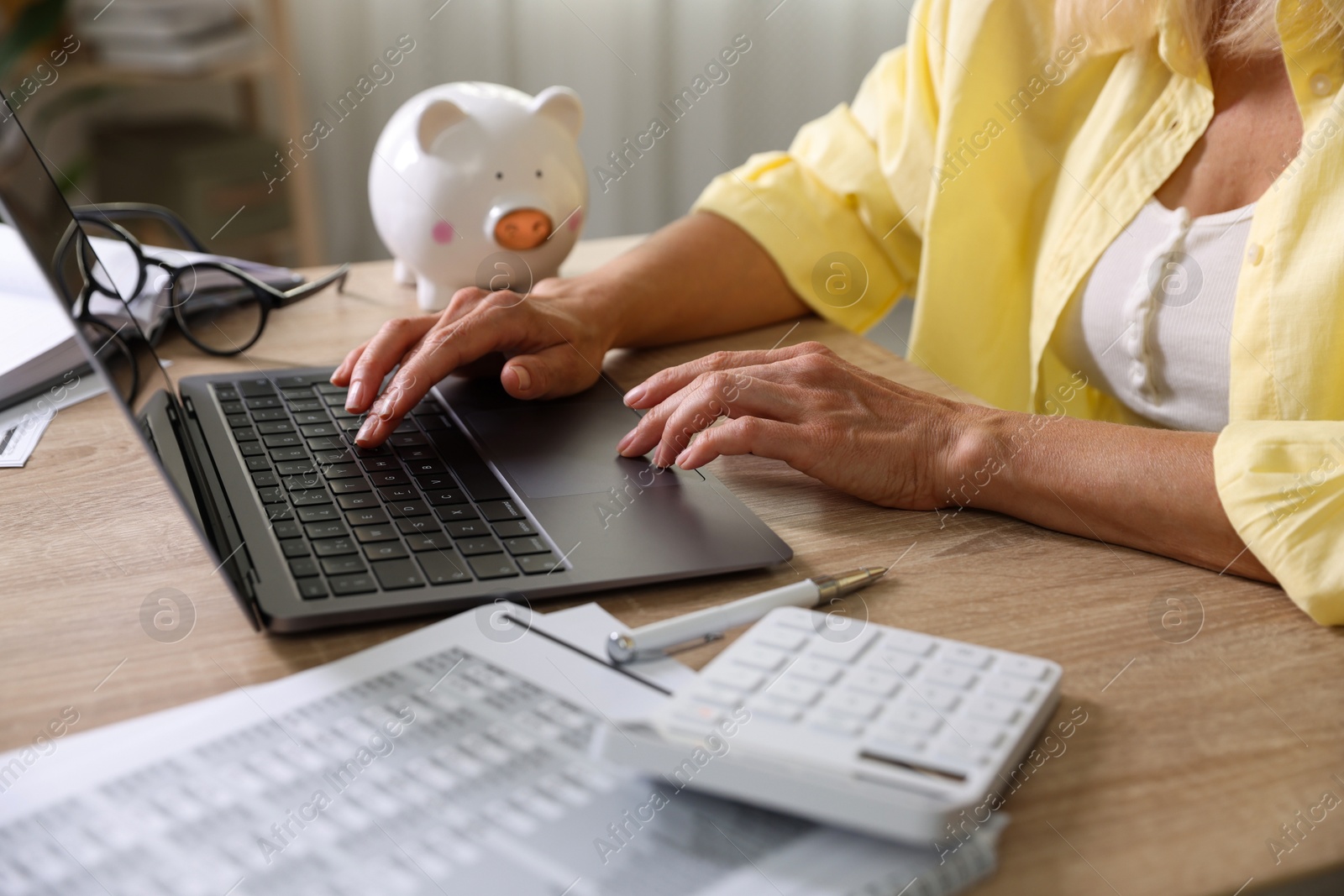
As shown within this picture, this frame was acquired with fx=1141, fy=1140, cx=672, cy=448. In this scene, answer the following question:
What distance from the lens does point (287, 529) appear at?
1.93 feet

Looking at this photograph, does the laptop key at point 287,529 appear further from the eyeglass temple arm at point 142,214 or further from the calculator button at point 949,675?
the eyeglass temple arm at point 142,214

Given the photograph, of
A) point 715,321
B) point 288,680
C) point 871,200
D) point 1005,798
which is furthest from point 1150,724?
point 871,200

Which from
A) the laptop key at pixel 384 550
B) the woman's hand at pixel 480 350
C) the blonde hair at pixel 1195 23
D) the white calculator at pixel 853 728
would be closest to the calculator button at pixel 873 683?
the white calculator at pixel 853 728

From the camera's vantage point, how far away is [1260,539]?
567mm

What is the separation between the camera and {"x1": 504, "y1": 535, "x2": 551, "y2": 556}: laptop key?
0.58m

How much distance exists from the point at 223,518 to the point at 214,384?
0.24 metres

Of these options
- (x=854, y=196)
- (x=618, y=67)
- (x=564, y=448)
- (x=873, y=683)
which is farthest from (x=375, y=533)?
(x=618, y=67)

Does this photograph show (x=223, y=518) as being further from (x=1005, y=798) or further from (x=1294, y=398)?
(x=1294, y=398)

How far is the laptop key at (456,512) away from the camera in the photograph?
0.62 meters

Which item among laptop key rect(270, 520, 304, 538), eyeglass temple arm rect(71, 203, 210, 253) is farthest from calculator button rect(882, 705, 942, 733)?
eyeglass temple arm rect(71, 203, 210, 253)

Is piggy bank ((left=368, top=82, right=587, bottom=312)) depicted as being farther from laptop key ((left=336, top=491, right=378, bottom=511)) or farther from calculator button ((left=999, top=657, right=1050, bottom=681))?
calculator button ((left=999, top=657, right=1050, bottom=681))

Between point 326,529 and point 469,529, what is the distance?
7 centimetres

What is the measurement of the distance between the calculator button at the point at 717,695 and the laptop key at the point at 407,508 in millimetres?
242

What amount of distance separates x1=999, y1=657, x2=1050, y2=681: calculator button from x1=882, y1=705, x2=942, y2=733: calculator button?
0.06 metres
